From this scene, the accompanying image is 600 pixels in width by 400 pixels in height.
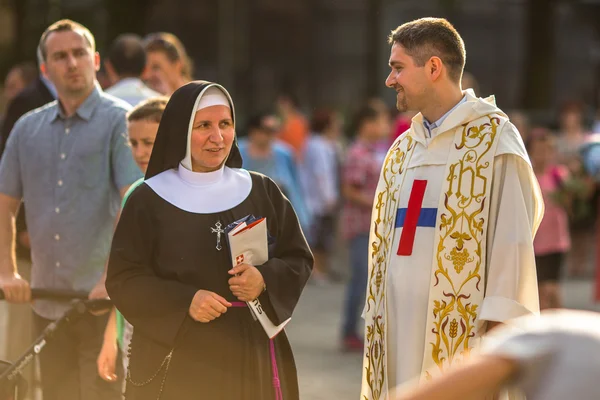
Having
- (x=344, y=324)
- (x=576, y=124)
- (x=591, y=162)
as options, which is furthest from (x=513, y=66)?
(x=344, y=324)

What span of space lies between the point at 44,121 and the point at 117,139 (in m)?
0.40

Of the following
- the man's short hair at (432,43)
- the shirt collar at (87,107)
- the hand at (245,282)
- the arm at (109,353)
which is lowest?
the arm at (109,353)

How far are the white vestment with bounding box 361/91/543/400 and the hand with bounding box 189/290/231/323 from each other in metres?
0.69

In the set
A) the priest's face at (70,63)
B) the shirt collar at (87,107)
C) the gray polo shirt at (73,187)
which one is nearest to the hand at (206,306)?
the gray polo shirt at (73,187)

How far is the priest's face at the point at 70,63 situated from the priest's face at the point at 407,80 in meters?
1.82

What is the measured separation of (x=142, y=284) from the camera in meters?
4.84

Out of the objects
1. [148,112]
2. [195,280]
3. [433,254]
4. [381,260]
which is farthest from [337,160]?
[195,280]

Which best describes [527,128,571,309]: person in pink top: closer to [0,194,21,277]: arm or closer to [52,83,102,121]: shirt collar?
[52,83,102,121]: shirt collar

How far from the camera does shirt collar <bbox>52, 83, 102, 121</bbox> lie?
6305 millimetres

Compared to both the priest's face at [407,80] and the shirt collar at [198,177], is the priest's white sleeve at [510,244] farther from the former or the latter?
the shirt collar at [198,177]

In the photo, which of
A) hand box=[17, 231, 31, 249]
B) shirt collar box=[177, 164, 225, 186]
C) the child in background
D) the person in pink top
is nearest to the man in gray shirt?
the child in background

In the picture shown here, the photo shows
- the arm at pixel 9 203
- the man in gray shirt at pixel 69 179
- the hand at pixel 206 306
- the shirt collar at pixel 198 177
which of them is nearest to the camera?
the hand at pixel 206 306

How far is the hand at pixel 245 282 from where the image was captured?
4840 millimetres

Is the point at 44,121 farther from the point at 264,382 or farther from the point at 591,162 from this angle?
the point at 591,162
